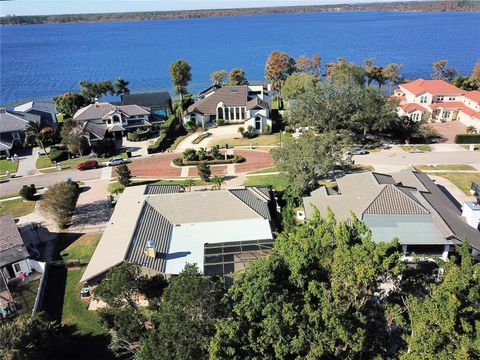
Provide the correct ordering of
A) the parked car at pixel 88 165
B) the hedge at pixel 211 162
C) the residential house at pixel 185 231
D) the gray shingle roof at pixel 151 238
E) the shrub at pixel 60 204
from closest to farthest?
the gray shingle roof at pixel 151 238 < the residential house at pixel 185 231 < the shrub at pixel 60 204 < the parked car at pixel 88 165 < the hedge at pixel 211 162

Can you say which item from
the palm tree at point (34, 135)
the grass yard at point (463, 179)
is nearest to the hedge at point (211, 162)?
the palm tree at point (34, 135)

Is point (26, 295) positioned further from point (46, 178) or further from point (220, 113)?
point (220, 113)

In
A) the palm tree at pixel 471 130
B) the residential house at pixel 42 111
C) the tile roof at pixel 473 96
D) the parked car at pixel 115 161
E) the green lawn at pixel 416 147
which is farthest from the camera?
the residential house at pixel 42 111

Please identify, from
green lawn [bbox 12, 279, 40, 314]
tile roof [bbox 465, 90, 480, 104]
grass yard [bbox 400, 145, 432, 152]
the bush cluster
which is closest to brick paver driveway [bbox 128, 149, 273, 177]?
the bush cluster

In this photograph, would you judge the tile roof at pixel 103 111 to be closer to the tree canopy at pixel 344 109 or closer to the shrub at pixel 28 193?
the shrub at pixel 28 193

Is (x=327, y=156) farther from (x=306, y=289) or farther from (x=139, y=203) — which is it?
(x=306, y=289)

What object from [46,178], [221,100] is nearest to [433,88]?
[221,100]
